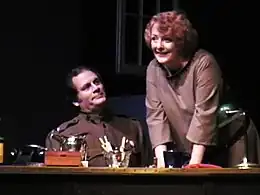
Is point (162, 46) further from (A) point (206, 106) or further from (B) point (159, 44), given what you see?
(A) point (206, 106)

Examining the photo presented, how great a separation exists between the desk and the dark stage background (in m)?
2.27

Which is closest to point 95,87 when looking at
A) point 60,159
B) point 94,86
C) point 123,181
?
point 94,86

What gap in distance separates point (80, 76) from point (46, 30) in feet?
5.37

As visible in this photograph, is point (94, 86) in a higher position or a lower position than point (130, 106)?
higher

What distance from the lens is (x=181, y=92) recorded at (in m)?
2.65

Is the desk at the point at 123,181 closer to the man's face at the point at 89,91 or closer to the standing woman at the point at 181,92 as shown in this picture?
the standing woman at the point at 181,92

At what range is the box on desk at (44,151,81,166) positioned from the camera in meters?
2.19

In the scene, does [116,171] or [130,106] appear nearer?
[116,171]

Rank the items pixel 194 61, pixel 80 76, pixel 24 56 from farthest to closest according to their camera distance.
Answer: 1. pixel 24 56
2. pixel 80 76
3. pixel 194 61

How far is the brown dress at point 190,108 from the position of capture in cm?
258

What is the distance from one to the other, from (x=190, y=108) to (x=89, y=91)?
0.48 meters

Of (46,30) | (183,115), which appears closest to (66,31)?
(46,30)

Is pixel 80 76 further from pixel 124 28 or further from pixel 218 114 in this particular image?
pixel 124 28

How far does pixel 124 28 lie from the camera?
4.62 meters
